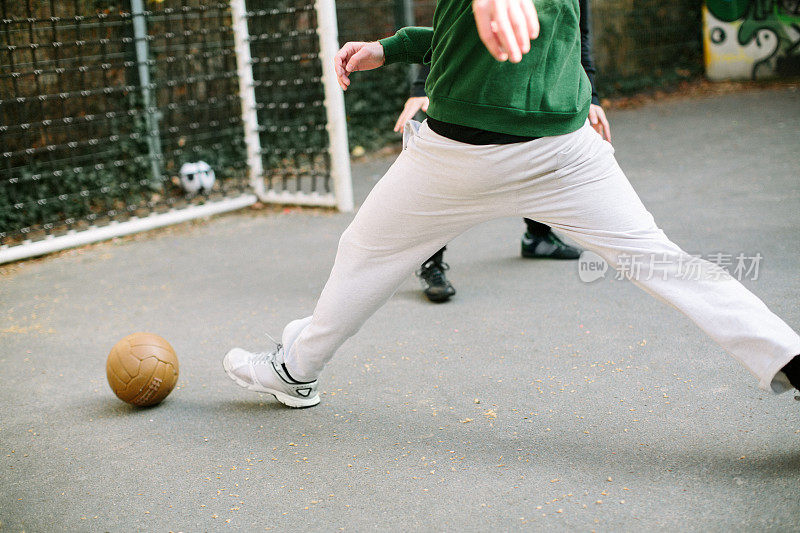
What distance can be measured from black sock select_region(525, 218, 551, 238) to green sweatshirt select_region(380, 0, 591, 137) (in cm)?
255

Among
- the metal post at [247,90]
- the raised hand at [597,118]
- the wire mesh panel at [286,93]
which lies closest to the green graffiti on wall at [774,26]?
the wire mesh panel at [286,93]

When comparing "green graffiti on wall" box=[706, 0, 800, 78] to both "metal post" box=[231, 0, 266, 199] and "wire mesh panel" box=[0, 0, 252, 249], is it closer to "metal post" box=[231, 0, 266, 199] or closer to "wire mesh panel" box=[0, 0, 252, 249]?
"wire mesh panel" box=[0, 0, 252, 249]

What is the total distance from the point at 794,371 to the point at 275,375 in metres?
1.81

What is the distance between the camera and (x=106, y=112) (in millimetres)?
7281

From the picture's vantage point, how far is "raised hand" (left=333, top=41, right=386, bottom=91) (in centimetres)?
274

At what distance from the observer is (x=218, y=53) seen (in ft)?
23.3

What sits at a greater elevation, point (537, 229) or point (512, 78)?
point (512, 78)

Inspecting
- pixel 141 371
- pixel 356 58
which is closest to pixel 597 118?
pixel 356 58

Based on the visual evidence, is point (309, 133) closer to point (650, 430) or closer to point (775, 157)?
point (775, 157)

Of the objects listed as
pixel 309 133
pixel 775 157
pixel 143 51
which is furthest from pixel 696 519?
pixel 309 133

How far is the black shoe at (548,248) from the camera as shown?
4.94m

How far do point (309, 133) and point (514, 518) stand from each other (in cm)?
714

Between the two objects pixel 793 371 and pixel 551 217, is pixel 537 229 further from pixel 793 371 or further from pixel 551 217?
pixel 793 371

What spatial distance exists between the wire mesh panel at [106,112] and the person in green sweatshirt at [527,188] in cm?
447
